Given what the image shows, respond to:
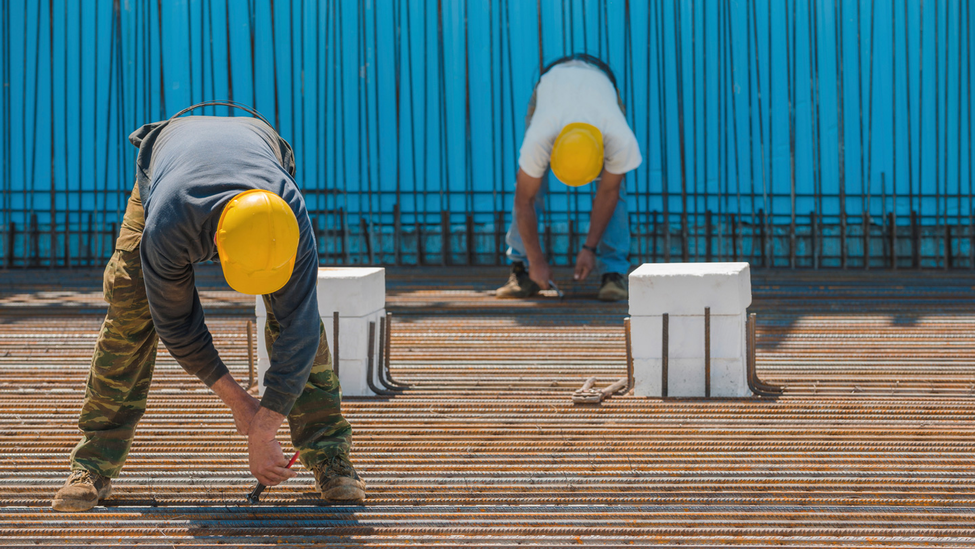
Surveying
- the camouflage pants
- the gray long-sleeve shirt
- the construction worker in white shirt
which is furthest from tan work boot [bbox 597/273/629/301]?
the gray long-sleeve shirt

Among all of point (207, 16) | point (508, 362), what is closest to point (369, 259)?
point (207, 16)

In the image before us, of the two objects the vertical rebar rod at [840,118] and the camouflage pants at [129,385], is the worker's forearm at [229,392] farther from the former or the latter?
the vertical rebar rod at [840,118]

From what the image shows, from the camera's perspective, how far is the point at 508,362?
4.68 m

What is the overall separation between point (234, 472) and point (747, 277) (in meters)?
2.30

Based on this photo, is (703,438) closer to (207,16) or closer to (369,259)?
(369,259)

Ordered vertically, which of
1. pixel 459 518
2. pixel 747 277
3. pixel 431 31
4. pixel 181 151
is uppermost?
pixel 431 31

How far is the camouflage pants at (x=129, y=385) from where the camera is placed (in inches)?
105

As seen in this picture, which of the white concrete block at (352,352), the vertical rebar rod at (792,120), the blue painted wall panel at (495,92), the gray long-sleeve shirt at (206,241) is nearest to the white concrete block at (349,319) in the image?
the white concrete block at (352,352)

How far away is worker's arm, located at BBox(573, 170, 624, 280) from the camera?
5.61m

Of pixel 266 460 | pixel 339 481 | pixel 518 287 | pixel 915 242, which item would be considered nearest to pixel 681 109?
pixel 915 242

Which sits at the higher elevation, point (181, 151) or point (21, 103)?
point (21, 103)

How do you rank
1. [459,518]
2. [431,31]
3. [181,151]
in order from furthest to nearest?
[431,31] → [459,518] → [181,151]

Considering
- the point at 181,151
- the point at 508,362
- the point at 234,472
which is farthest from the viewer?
the point at 508,362

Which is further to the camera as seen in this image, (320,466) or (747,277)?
(747,277)
